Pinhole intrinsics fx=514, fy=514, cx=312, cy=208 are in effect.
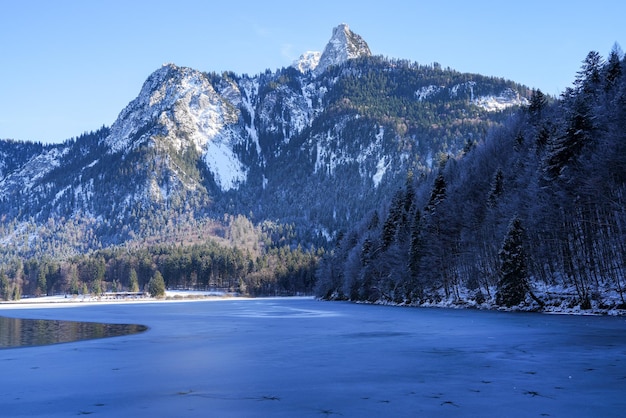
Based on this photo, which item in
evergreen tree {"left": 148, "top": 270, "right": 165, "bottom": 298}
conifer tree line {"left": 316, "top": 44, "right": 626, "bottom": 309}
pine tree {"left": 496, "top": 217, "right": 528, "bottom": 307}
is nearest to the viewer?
conifer tree line {"left": 316, "top": 44, "right": 626, "bottom": 309}

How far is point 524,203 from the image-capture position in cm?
5841

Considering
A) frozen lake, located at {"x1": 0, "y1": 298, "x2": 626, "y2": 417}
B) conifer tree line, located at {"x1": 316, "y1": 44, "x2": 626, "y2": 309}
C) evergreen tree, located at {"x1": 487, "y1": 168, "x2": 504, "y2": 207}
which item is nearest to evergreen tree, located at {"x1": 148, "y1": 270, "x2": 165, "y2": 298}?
conifer tree line, located at {"x1": 316, "y1": 44, "x2": 626, "y2": 309}

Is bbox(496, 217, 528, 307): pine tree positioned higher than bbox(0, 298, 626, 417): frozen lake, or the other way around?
bbox(496, 217, 528, 307): pine tree

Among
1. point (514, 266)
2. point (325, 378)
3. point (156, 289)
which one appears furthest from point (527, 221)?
point (156, 289)

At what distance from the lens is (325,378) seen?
15734 mm

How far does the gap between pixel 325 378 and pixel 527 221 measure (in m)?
47.5

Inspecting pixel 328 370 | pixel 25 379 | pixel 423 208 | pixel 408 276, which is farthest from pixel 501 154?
pixel 25 379

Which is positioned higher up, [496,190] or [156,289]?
[496,190]

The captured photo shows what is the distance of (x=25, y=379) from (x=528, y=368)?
634 inches

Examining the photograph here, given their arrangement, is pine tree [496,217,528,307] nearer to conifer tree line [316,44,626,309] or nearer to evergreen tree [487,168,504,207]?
conifer tree line [316,44,626,309]

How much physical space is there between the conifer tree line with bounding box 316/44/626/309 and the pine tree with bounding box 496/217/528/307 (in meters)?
0.10

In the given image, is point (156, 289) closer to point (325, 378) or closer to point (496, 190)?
point (496, 190)

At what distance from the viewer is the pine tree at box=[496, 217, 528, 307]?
175 feet

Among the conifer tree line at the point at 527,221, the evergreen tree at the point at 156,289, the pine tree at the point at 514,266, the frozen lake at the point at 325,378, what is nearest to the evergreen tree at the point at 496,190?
the conifer tree line at the point at 527,221
